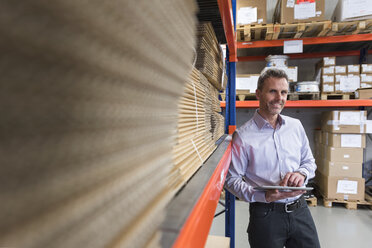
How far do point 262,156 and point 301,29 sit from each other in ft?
9.59

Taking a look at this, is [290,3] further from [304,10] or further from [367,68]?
[367,68]

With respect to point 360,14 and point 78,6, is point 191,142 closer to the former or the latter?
point 78,6

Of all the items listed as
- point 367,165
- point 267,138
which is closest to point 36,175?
point 267,138

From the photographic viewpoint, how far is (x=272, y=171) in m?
2.20

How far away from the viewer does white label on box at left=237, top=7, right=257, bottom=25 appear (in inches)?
157

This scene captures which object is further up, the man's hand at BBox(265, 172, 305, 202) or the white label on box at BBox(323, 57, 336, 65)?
the white label on box at BBox(323, 57, 336, 65)

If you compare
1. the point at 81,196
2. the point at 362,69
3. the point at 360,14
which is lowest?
the point at 81,196

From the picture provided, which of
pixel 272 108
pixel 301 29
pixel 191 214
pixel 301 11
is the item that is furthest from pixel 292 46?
pixel 191 214

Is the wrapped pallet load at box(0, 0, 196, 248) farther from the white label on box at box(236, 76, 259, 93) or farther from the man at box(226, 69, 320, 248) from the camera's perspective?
the white label on box at box(236, 76, 259, 93)

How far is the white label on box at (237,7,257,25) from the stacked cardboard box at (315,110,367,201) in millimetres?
2279

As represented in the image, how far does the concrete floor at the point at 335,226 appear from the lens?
311 cm

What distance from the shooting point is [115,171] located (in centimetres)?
27

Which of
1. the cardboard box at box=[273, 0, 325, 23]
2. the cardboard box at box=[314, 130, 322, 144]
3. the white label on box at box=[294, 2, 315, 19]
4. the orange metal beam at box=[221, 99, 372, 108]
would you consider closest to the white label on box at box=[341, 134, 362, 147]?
the orange metal beam at box=[221, 99, 372, 108]

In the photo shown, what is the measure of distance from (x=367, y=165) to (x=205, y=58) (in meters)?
5.75
